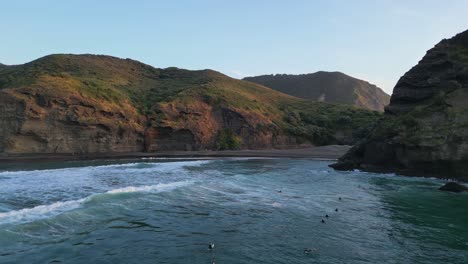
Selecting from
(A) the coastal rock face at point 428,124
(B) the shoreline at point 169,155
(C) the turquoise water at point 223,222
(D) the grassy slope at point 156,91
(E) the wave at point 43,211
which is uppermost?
(D) the grassy slope at point 156,91

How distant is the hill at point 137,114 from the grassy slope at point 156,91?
0.91 feet

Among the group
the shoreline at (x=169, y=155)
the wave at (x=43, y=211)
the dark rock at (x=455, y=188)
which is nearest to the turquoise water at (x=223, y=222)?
the wave at (x=43, y=211)

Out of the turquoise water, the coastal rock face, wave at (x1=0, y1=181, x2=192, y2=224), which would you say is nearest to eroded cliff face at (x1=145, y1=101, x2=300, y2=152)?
the coastal rock face

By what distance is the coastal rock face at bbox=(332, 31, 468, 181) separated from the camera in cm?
4016

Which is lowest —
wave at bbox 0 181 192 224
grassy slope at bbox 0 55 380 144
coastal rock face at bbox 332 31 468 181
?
wave at bbox 0 181 192 224

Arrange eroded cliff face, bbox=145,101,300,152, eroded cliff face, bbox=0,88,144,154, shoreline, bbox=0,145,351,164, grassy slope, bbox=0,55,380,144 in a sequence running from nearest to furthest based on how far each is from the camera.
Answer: shoreline, bbox=0,145,351,164
eroded cliff face, bbox=0,88,144,154
grassy slope, bbox=0,55,380,144
eroded cliff face, bbox=145,101,300,152

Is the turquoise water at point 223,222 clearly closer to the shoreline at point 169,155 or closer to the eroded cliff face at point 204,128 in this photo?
the shoreline at point 169,155

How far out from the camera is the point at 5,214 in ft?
66.0

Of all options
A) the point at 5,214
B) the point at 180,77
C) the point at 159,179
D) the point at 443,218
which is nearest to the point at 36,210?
the point at 5,214

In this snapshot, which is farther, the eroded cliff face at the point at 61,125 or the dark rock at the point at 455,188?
the eroded cliff face at the point at 61,125

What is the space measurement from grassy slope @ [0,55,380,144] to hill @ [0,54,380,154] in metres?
0.28

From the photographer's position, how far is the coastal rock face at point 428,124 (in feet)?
132

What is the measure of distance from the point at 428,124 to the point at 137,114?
54395mm

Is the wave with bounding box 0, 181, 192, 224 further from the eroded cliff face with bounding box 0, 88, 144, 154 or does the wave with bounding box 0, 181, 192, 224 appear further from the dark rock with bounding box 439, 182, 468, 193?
the eroded cliff face with bounding box 0, 88, 144, 154
